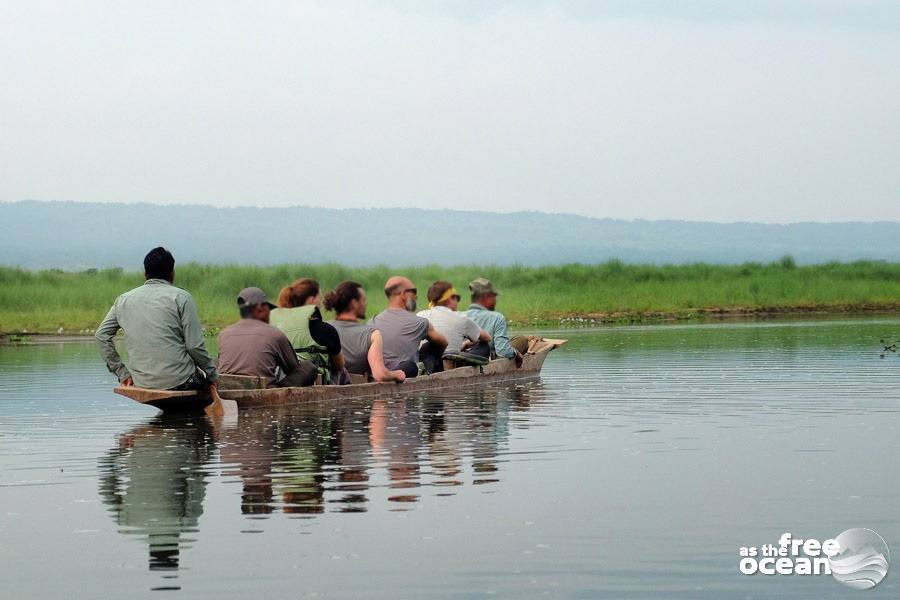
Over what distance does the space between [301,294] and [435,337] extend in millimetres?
2279

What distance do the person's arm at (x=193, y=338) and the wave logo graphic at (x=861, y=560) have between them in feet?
24.8

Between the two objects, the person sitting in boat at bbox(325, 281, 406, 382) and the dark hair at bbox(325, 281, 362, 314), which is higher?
the dark hair at bbox(325, 281, 362, 314)

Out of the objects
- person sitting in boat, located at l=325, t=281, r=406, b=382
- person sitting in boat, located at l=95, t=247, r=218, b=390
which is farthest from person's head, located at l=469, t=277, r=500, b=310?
person sitting in boat, located at l=95, t=247, r=218, b=390

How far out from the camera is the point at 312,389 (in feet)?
52.2

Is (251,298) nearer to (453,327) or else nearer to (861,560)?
(453,327)

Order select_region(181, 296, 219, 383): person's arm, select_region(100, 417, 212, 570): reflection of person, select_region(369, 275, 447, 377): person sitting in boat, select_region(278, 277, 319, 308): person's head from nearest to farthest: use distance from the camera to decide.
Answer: select_region(100, 417, 212, 570): reflection of person < select_region(181, 296, 219, 383): person's arm < select_region(278, 277, 319, 308): person's head < select_region(369, 275, 447, 377): person sitting in boat

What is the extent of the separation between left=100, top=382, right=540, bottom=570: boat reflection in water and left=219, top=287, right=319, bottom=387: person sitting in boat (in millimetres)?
452

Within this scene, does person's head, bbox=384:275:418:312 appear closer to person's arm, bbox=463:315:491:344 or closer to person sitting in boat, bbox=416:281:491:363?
person sitting in boat, bbox=416:281:491:363

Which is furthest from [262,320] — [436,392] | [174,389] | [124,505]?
[124,505]

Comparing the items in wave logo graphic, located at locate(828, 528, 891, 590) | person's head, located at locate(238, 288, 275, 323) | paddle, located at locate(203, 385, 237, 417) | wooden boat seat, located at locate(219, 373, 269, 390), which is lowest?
wave logo graphic, located at locate(828, 528, 891, 590)

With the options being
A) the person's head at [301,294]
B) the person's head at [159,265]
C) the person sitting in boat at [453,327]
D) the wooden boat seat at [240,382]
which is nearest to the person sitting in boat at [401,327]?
the person's head at [301,294]

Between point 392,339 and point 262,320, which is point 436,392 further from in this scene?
point 262,320

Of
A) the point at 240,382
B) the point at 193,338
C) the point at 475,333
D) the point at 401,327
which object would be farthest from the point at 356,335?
the point at 193,338

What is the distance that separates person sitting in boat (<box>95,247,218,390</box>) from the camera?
14.3m
